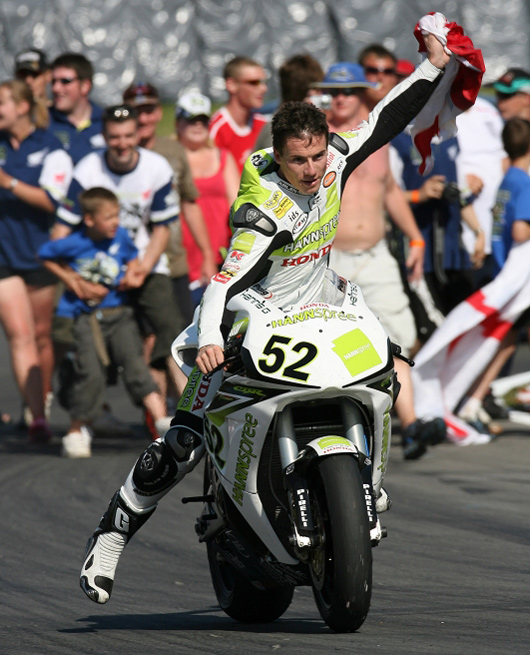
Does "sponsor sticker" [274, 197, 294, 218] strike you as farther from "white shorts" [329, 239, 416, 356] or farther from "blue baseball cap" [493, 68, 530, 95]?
"blue baseball cap" [493, 68, 530, 95]

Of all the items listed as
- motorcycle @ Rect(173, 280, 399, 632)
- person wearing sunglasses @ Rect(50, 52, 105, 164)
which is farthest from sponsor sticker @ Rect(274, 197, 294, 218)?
person wearing sunglasses @ Rect(50, 52, 105, 164)

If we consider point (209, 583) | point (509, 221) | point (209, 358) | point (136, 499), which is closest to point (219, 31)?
point (509, 221)

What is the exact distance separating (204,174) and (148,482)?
6.34 metres

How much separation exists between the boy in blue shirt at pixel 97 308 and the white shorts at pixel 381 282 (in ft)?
5.06

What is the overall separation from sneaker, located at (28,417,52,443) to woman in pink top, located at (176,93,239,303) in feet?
5.35

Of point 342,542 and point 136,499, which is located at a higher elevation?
point 342,542

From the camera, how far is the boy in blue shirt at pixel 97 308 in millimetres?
10219

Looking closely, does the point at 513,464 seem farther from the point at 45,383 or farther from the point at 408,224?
the point at 45,383

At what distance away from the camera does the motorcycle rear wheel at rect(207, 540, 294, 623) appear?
5.68 m

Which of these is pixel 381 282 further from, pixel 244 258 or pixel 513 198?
pixel 244 258

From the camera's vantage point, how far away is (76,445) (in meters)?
10.2

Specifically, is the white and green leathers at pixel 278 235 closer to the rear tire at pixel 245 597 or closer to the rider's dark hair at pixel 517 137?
the rear tire at pixel 245 597

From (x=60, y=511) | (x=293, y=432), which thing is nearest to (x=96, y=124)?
(x=60, y=511)

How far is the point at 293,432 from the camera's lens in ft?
16.9
